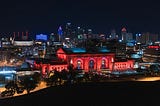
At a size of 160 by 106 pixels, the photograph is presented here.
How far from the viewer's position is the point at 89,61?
23594mm

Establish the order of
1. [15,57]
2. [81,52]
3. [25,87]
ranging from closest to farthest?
[25,87]
[81,52]
[15,57]

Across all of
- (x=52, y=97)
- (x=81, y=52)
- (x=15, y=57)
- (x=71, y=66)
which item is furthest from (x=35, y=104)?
(x=15, y=57)

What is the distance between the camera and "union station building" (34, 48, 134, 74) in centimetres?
2286

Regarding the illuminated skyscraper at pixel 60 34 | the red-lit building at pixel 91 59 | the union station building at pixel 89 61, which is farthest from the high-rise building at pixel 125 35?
the red-lit building at pixel 91 59

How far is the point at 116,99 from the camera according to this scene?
11719 millimetres

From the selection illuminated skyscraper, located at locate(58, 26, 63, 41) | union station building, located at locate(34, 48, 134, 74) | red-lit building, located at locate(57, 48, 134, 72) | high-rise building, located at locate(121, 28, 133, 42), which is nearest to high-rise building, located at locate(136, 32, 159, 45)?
high-rise building, located at locate(121, 28, 133, 42)

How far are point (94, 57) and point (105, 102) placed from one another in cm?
1235

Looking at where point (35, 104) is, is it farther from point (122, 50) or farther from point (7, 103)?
point (122, 50)

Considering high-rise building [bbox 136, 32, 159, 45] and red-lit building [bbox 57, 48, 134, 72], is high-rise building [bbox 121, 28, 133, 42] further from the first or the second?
red-lit building [bbox 57, 48, 134, 72]

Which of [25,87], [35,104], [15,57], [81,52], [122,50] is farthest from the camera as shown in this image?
[122,50]

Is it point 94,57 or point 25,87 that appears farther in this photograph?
point 94,57

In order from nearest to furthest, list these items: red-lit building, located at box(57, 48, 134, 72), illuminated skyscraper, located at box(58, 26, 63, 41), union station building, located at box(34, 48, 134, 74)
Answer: union station building, located at box(34, 48, 134, 74), red-lit building, located at box(57, 48, 134, 72), illuminated skyscraper, located at box(58, 26, 63, 41)

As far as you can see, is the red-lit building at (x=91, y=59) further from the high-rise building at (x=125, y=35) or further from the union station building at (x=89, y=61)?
the high-rise building at (x=125, y=35)

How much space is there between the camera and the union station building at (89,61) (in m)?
22.9
